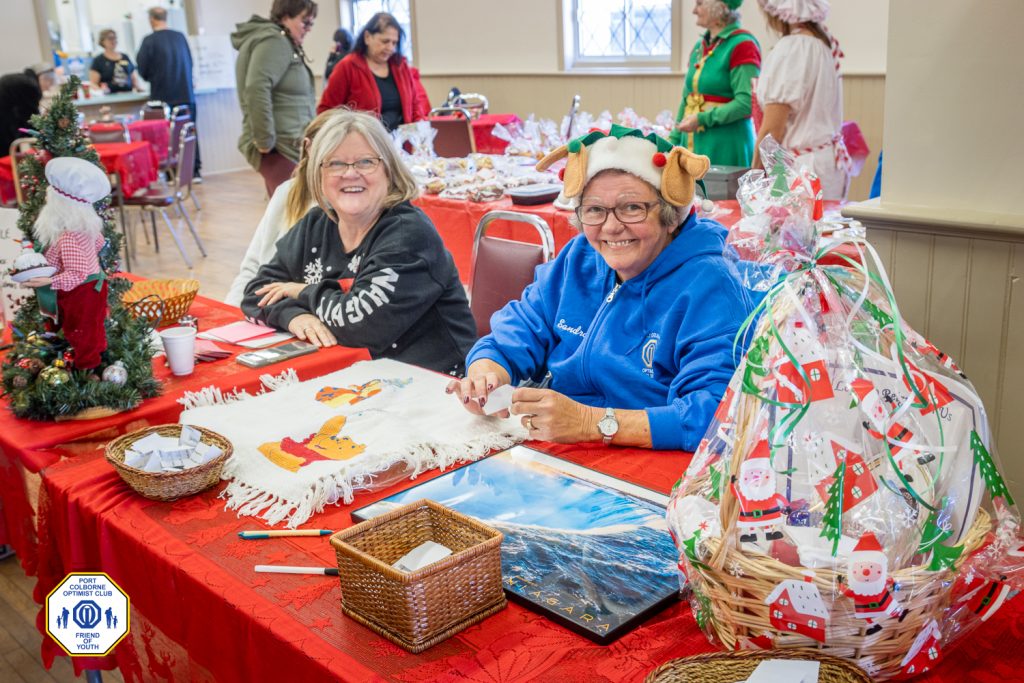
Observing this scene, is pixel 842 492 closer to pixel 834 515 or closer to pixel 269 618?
pixel 834 515

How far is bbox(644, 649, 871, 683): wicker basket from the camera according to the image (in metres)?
0.93

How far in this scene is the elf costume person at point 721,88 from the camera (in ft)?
14.6

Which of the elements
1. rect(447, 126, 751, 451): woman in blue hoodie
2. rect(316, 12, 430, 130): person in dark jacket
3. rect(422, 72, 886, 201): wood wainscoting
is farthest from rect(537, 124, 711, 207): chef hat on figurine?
rect(422, 72, 886, 201): wood wainscoting

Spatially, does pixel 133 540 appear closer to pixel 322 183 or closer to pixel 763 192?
pixel 763 192

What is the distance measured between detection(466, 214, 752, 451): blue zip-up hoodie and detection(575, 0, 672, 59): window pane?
20.4 ft

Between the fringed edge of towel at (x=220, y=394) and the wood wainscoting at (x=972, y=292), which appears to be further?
the wood wainscoting at (x=972, y=292)

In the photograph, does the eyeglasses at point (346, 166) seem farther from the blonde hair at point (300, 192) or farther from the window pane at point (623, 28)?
the window pane at point (623, 28)

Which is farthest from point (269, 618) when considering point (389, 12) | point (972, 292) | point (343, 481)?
point (389, 12)

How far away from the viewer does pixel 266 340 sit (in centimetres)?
231

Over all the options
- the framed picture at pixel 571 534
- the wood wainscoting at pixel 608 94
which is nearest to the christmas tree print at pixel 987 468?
the framed picture at pixel 571 534

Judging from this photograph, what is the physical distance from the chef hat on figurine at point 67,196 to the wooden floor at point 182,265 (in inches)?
44.6

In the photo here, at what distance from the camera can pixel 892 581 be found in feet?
3.01
